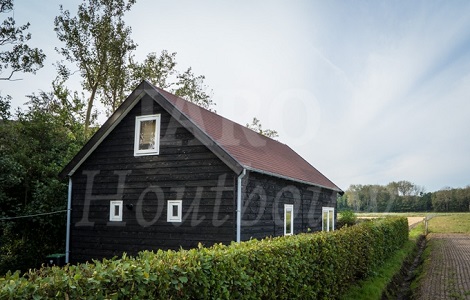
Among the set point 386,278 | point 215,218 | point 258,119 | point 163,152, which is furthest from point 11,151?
point 258,119

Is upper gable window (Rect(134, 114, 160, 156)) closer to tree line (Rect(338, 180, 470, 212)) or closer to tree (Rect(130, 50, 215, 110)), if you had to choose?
tree (Rect(130, 50, 215, 110))

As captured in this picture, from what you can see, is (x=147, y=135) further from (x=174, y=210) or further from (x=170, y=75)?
(x=170, y=75)

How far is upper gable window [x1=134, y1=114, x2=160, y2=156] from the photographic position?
591 inches

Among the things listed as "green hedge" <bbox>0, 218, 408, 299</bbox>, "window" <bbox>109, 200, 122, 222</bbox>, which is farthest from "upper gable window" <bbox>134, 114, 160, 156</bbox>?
"green hedge" <bbox>0, 218, 408, 299</bbox>

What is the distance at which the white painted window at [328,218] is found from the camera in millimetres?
22970

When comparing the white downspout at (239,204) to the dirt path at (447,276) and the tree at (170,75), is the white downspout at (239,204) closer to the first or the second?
the dirt path at (447,276)

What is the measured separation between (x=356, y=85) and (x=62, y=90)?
73.8 feet

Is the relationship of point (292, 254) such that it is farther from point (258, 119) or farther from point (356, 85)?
point (258, 119)

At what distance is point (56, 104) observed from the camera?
102 feet

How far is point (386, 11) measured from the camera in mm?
17484

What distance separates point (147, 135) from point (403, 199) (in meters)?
92.3

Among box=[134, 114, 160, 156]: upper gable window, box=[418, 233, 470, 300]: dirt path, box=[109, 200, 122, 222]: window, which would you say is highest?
box=[134, 114, 160, 156]: upper gable window

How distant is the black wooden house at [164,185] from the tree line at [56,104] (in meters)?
2.38

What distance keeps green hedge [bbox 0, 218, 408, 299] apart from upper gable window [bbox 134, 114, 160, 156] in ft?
24.0
